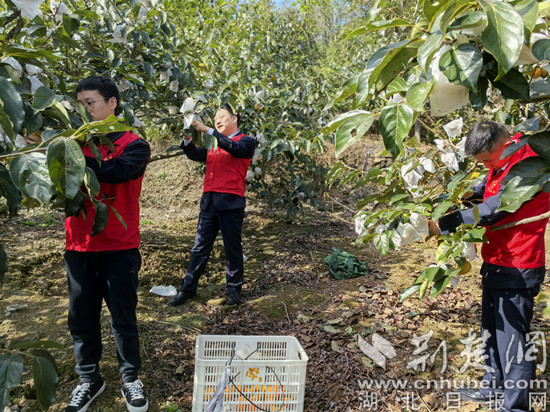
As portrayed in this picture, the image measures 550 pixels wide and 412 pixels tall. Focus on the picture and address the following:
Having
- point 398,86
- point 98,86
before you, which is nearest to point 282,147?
point 98,86

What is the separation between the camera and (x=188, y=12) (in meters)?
5.39

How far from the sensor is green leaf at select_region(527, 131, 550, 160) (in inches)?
34.2

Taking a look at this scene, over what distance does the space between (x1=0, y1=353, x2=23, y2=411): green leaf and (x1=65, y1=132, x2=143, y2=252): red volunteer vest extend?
3.28ft

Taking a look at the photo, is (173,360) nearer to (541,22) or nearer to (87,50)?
(87,50)

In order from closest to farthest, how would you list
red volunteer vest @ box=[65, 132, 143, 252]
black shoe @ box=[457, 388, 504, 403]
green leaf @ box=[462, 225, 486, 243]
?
green leaf @ box=[462, 225, 486, 243]
red volunteer vest @ box=[65, 132, 143, 252]
black shoe @ box=[457, 388, 504, 403]

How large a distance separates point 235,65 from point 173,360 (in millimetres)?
3684

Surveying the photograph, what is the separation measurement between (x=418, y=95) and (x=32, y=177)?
2.83 ft

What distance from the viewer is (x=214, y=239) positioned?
3176 mm

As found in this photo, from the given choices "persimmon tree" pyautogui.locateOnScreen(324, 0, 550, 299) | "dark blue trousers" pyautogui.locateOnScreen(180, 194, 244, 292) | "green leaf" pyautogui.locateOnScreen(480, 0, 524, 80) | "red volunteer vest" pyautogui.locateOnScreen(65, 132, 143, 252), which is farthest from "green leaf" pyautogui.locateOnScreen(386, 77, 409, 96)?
"dark blue trousers" pyautogui.locateOnScreen(180, 194, 244, 292)

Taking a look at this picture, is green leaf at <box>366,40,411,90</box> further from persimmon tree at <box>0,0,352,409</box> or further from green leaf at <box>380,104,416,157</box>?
persimmon tree at <box>0,0,352,409</box>

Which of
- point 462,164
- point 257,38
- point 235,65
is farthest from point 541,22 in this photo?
point 257,38

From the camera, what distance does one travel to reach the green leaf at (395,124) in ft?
2.47

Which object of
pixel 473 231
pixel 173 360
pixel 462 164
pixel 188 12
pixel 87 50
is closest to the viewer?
pixel 473 231

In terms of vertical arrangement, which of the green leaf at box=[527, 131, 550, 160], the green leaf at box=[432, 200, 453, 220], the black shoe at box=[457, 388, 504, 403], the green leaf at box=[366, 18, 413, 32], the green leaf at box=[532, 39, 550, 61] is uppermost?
the green leaf at box=[366, 18, 413, 32]
